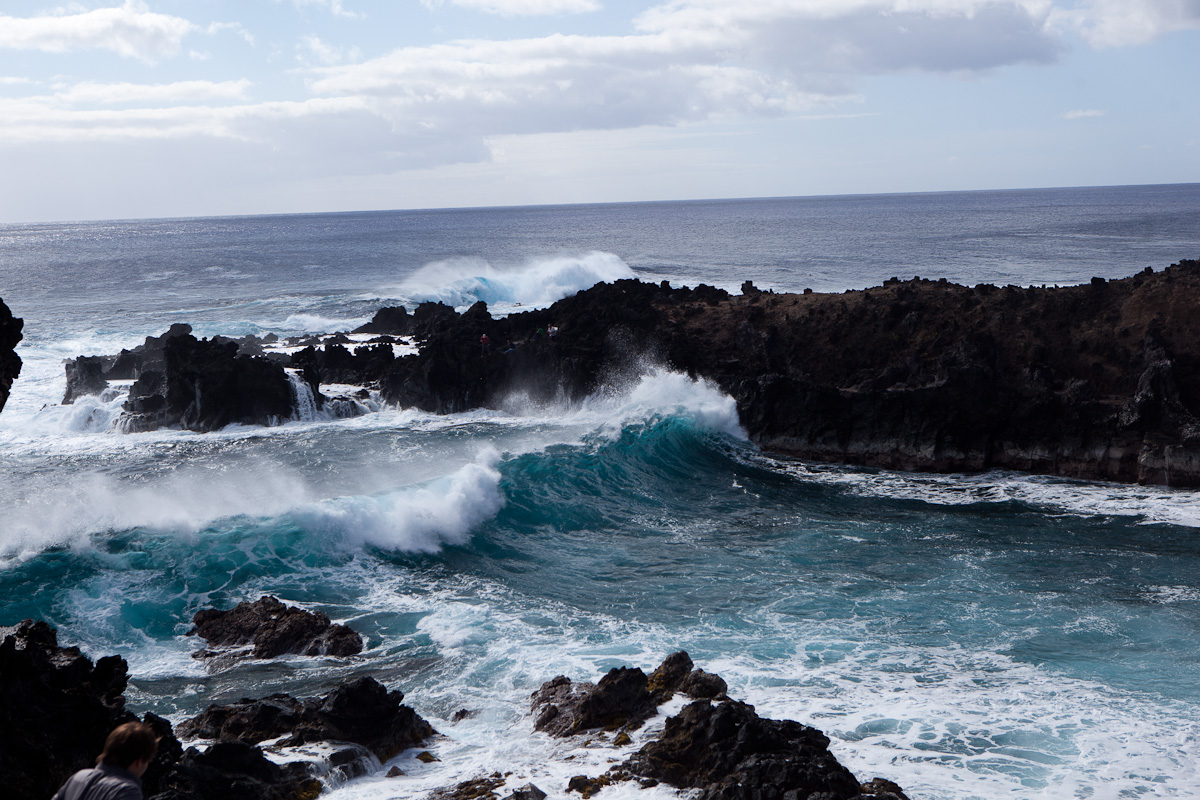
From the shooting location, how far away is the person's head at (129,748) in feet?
16.7

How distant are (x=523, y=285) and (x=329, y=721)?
53890mm

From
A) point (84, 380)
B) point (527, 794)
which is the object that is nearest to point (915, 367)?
point (527, 794)

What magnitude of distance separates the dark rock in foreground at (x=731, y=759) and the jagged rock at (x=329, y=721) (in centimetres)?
184

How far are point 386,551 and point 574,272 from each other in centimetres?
4522

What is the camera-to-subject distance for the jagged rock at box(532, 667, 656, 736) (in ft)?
39.0

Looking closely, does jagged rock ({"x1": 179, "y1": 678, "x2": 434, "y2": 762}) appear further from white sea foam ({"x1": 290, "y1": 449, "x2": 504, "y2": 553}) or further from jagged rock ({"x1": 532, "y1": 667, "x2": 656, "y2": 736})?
white sea foam ({"x1": 290, "y1": 449, "x2": 504, "y2": 553})

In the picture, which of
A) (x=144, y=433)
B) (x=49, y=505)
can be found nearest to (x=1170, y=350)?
(x=49, y=505)

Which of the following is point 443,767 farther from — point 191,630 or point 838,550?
point 838,550

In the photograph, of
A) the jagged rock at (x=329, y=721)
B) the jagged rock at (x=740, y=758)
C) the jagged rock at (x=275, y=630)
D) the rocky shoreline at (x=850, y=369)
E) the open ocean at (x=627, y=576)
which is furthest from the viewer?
the rocky shoreline at (x=850, y=369)

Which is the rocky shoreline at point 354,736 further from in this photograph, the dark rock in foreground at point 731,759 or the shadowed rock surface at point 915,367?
the shadowed rock surface at point 915,367

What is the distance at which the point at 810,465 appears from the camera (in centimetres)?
2653

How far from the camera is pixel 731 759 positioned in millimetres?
10266

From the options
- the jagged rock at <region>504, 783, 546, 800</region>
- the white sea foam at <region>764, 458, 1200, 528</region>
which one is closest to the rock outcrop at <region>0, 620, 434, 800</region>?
the jagged rock at <region>504, 783, 546, 800</region>

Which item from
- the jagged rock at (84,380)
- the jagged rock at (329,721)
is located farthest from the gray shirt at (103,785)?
the jagged rock at (84,380)
